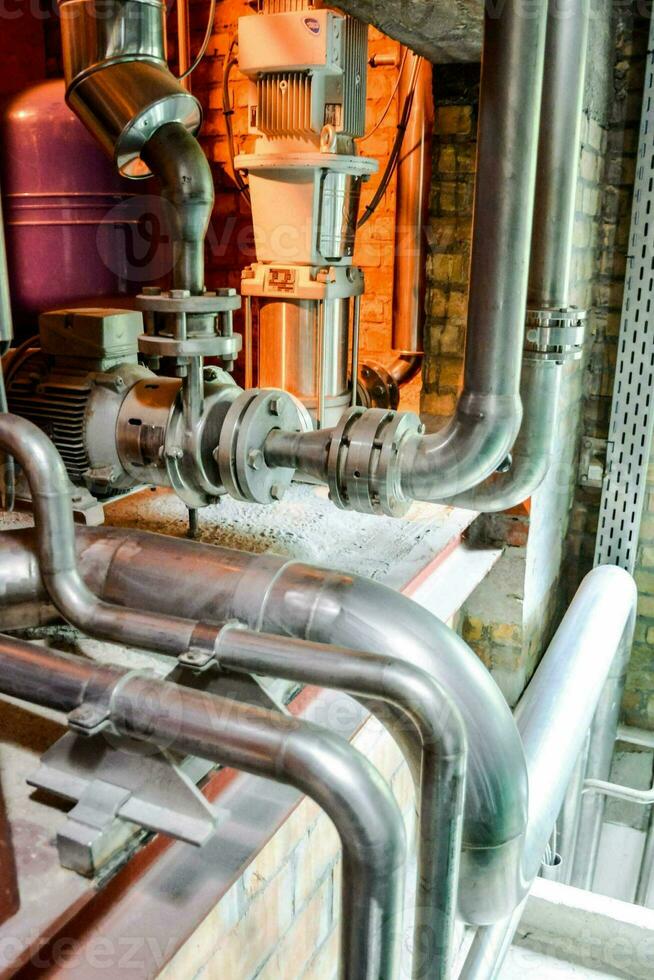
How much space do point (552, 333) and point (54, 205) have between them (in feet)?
4.15

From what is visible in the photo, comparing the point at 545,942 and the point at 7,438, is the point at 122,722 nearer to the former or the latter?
the point at 7,438

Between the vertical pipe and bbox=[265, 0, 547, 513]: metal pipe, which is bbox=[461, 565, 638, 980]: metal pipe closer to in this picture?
bbox=[265, 0, 547, 513]: metal pipe

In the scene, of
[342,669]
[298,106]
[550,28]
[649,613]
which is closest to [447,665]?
[342,669]

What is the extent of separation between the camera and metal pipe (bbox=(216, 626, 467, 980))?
750 millimetres

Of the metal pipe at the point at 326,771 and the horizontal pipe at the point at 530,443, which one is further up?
the horizontal pipe at the point at 530,443

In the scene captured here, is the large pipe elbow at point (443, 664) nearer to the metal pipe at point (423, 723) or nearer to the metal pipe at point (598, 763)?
the metal pipe at point (423, 723)

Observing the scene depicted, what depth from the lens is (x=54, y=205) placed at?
6.52 feet

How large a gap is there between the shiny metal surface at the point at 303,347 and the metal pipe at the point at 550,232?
0.50 metres

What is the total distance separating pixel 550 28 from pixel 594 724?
1.68 m

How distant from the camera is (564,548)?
238 centimetres

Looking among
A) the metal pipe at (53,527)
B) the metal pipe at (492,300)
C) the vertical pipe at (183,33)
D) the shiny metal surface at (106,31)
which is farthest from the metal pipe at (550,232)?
the vertical pipe at (183,33)

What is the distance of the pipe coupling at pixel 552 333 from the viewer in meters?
1.53

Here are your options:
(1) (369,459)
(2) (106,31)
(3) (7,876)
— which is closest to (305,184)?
(2) (106,31)

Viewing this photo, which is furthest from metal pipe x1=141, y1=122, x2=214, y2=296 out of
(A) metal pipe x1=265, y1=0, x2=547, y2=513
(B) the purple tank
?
(B) the purple tank
